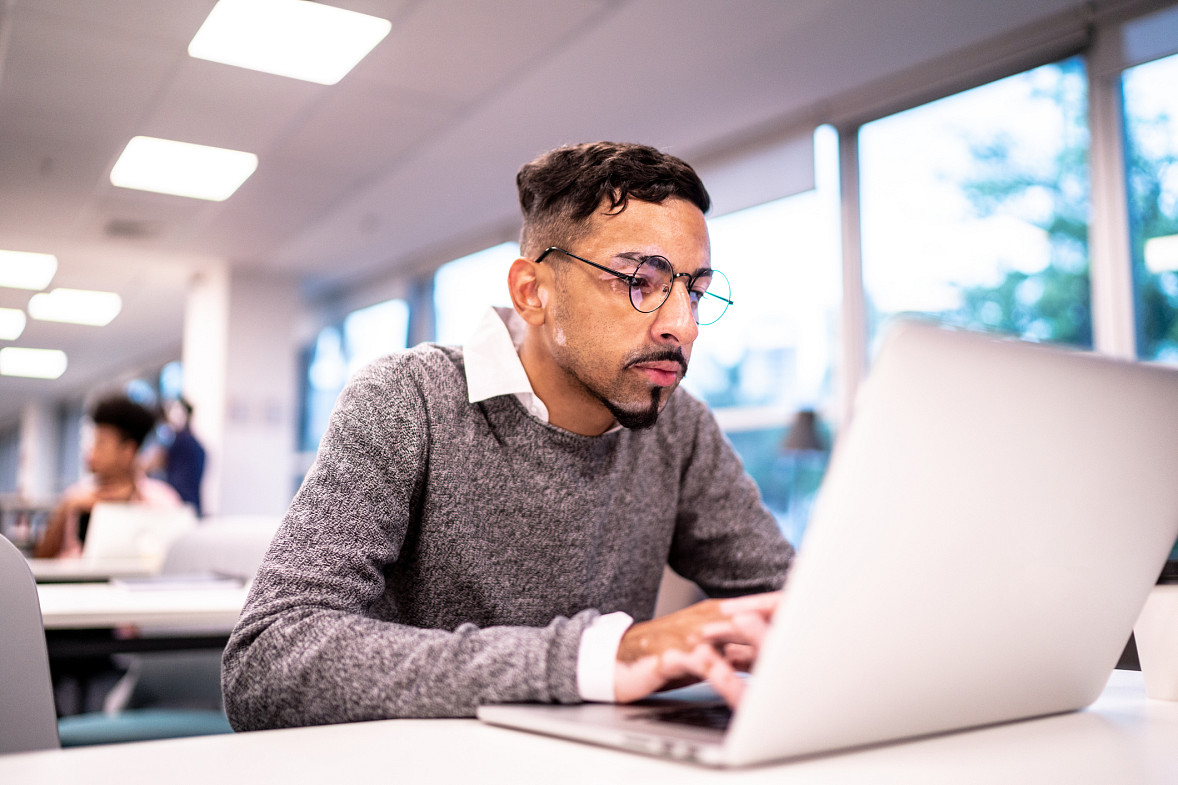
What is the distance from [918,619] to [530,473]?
0.63 meters

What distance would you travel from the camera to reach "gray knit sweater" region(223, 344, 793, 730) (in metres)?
0.77

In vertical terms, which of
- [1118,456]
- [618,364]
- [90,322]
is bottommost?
[1118,456]

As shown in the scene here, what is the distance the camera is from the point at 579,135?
4.95m

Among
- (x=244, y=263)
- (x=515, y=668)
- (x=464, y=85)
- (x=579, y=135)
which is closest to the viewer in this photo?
(x=515, y=668)

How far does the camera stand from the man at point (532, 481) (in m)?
0.85

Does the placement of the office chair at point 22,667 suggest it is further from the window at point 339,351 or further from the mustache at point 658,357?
the window at point 339,351

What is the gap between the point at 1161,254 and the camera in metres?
3.52

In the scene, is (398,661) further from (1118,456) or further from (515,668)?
(1118,456)

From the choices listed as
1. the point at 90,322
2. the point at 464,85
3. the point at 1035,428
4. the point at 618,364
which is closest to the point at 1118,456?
the point at 1035,428

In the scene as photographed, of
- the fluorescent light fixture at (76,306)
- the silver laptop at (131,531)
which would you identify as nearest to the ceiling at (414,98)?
the fluorescent light fixture at (76,306)

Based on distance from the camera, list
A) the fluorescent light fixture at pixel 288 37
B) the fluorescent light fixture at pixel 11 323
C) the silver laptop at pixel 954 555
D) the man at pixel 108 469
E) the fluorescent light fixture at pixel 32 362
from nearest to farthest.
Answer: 1. the silver laptop at pixel 954 555
2. the fluorescent light fixture at pixel 288 37
3. the man at pixel 108 469
4. the fluorescent light fixture at pixel 11 323
5. the fluorescent light fixture at pixel 32 362

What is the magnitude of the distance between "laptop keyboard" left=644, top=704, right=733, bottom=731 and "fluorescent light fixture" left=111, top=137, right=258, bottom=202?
4.90m

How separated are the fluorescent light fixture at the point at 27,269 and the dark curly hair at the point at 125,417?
3.57 m

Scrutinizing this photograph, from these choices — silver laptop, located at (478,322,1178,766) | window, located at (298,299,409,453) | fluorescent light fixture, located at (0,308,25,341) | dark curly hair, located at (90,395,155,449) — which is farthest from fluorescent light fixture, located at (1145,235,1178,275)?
fluorescent light fixture, located at (0,308,25,341)
